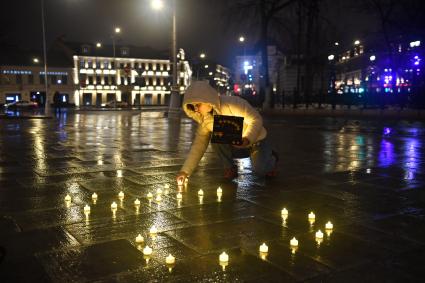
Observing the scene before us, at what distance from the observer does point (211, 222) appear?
466 centimetres

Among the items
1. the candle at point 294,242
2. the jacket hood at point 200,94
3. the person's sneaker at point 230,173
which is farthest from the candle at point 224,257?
the person's sneaker at point 230,173

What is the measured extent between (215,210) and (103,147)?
22.8ft

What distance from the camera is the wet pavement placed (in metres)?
3.39

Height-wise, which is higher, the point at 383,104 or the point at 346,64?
the point at 346,64

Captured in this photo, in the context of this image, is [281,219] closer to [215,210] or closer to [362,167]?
[215,210]

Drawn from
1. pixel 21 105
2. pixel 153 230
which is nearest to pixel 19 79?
pixel 21 105

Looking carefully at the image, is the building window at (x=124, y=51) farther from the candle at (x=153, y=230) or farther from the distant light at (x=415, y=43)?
the candle at (x=153, y=230)

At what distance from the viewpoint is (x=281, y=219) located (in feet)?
15.7

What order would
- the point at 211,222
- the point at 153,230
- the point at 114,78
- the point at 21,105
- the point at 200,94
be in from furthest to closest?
1. the point at 114,78
2. the point at 21,105
3. the point at 200,94
4. the point at 211,222
5. the point at 153,230

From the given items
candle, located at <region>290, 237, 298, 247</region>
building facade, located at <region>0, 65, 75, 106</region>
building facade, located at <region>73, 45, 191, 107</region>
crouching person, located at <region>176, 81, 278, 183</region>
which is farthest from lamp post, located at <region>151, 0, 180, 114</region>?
building facade, located at <region>73, 45, 191, 107</region>

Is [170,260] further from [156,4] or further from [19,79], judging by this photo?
[19,79]

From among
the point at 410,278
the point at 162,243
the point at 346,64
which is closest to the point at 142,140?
the point at 162,243

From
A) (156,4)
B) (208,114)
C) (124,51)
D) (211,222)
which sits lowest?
(211,222)

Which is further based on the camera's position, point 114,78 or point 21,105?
point 114,78
